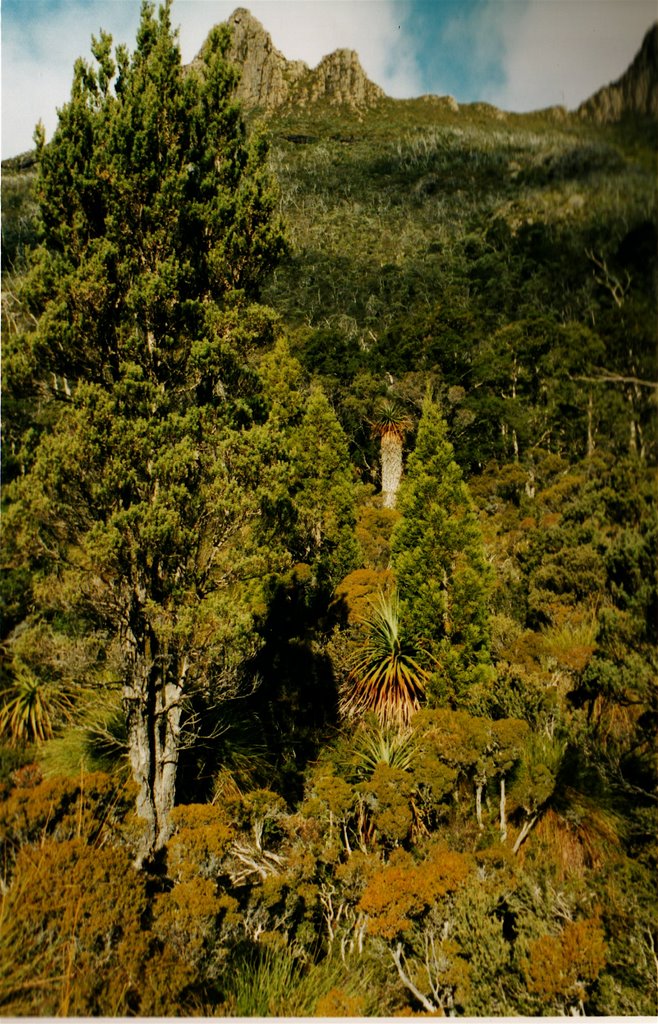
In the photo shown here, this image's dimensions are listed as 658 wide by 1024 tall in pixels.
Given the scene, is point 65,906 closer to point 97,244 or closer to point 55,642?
point 55,642

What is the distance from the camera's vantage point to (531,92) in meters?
5.30

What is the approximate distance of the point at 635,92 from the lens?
4777 millimetres

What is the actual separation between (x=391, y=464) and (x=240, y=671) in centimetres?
1103

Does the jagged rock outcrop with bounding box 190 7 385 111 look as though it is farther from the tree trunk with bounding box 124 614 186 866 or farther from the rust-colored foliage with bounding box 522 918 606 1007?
the rust-colored foliage with bounding box 522 918 606 1007

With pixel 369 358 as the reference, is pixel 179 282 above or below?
below

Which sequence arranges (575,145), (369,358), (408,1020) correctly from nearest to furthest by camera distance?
(408,1020) < (575,145) < (369,358)

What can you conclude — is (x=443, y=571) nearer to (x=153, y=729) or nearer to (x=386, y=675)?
(x=386, y=675)

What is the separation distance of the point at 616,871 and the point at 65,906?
384cm

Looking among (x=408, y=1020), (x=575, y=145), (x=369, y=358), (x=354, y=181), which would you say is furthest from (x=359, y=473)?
(x=408, y=1020)

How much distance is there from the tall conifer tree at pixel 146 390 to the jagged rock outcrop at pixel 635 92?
333 cm

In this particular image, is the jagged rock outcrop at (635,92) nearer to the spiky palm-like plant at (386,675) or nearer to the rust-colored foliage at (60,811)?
the spiky palm-like plant at (386,675)

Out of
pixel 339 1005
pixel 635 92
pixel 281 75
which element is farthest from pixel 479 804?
pixel 281 75

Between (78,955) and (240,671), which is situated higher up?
(240,671)

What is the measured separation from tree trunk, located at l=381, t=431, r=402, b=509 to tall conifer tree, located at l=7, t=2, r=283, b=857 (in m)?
10.6
